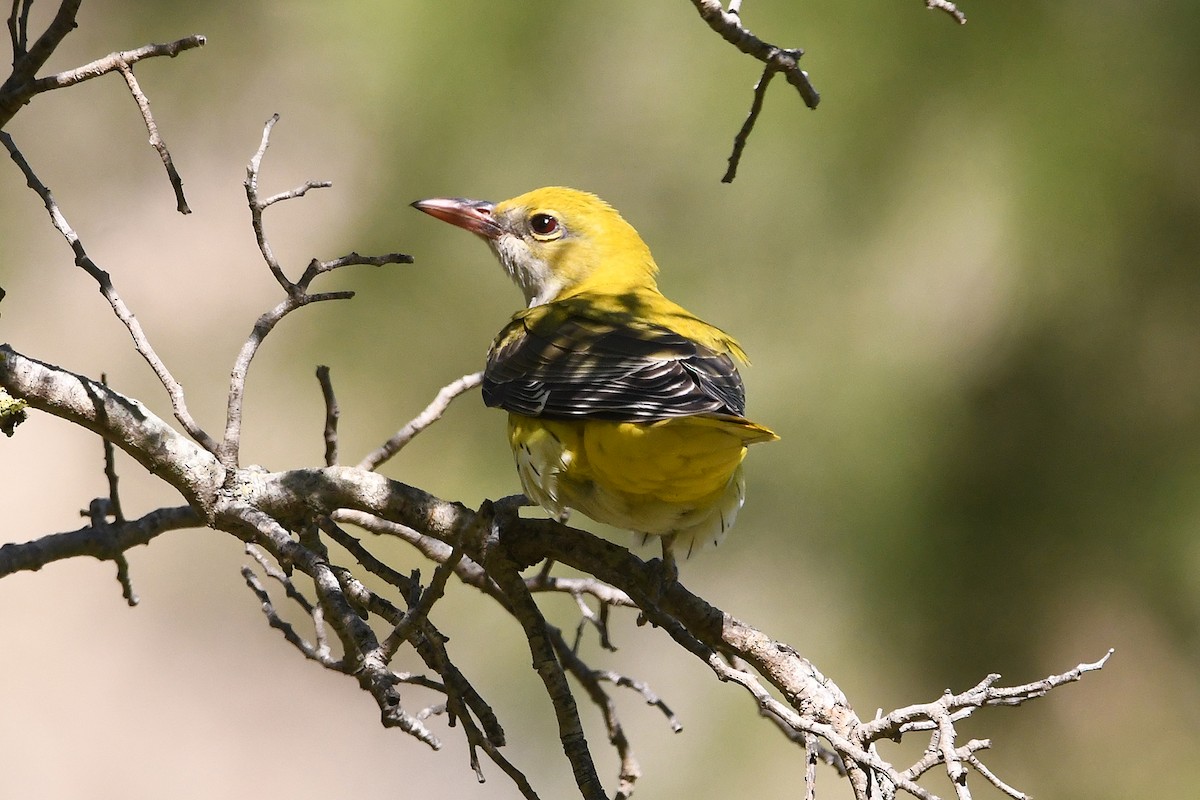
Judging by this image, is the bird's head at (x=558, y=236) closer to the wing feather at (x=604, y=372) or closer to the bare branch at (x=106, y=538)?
the wing feather at (x=604, y=372)

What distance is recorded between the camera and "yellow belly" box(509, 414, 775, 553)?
250 cm

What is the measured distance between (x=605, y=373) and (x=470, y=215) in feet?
4.87

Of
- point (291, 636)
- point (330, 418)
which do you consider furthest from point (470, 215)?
point (291, 636)

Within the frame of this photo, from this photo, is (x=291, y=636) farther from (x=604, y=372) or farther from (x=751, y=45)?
(x=751, y=45)

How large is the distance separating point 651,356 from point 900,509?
270 cm

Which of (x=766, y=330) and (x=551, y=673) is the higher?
(x=766, y=330)

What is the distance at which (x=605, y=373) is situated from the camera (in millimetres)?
2754

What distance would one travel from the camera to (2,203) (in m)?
6.54

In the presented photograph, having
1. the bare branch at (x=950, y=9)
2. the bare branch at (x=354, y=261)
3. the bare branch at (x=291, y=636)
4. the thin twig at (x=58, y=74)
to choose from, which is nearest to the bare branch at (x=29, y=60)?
the thin twig at (x=58, y=74)

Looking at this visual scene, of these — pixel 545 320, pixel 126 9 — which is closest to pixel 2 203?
pixel 126 9

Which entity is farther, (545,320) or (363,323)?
Answer: (363,323)

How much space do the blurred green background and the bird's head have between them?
42.1 inches

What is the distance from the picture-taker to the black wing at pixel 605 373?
2516mm

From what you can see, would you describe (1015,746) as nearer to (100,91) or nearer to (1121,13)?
(1121,13)
